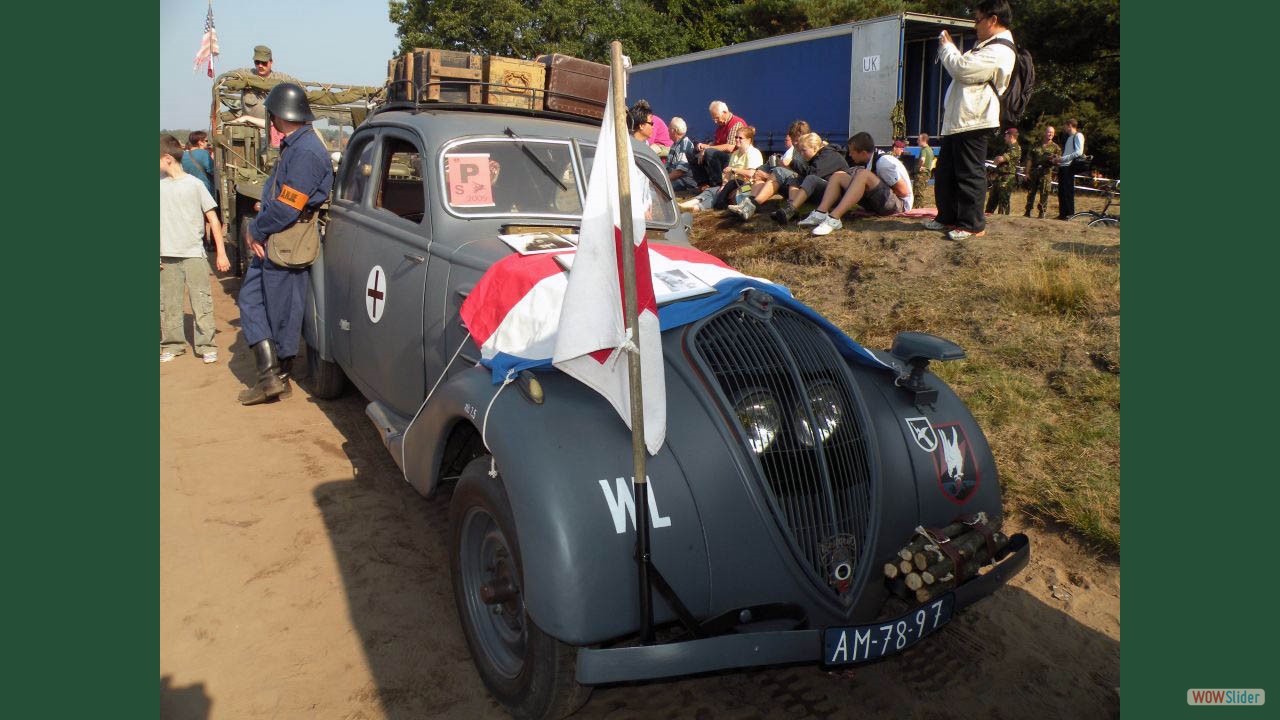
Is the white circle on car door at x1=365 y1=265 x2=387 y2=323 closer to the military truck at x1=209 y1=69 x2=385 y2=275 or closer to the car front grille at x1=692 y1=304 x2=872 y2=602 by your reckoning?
the car front grille at x1=692 y1=304 x2=872 y2=602

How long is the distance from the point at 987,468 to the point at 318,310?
14.0ft

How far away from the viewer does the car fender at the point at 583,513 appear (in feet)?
7.52

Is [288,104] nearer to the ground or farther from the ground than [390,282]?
farther from the ground

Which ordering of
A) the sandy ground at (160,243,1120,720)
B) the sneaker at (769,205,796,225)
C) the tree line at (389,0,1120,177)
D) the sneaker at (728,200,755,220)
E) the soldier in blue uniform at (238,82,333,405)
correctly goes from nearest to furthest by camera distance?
the sandy ground at (160,243,1120,720)
the soldier in blue uniform at (238,82,333,405)
the sneaker at (769,205,796,225)
the sneaker at (728,200,755,220)
the tree line at (389,0,1120,177)

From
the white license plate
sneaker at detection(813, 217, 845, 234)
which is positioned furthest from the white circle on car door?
sneaker at detection(813, 217, 845, 234)

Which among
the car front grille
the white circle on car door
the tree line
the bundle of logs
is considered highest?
the tree line

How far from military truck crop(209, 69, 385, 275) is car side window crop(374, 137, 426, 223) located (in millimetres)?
4477

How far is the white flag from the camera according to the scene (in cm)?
245

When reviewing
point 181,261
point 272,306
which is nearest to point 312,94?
point 181,261

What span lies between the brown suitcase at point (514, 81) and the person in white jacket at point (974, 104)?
3.43 meters

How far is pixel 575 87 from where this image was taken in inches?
198

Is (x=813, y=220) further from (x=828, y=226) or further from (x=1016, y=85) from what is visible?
(x=1016, y=85)

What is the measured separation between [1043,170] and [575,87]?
10.4 metres

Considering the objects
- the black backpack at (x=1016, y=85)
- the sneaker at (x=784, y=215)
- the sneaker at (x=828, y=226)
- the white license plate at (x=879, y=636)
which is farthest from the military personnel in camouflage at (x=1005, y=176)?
the white license plate at (x=879, y=636)
